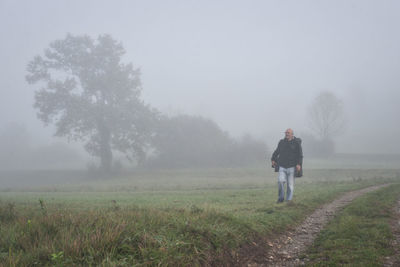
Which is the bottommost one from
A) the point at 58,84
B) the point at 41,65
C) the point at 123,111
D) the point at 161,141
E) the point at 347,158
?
the point at 347,158

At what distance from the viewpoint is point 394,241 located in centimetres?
610

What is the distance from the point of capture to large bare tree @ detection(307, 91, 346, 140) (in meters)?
71.6

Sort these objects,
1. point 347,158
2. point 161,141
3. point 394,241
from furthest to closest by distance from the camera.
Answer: point 347,158, point 161,141, point 394,241

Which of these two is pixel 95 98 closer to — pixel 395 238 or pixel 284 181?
pixel 284 181

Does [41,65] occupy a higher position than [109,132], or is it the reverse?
[41,65]

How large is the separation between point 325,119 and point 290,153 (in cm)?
6706

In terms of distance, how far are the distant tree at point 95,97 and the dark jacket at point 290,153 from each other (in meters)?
35.1

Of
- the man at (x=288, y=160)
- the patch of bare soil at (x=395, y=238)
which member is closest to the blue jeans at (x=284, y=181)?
the man at (x=288, y=160)

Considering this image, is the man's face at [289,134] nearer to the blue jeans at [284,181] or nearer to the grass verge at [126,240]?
the blue jeans at [284,181]

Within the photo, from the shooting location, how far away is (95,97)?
46.3 m

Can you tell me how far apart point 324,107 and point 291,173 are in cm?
6694

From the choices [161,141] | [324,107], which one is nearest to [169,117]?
[161,141]

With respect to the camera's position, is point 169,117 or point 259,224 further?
point 169,117

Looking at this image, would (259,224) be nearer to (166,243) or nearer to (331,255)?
(331,255)
